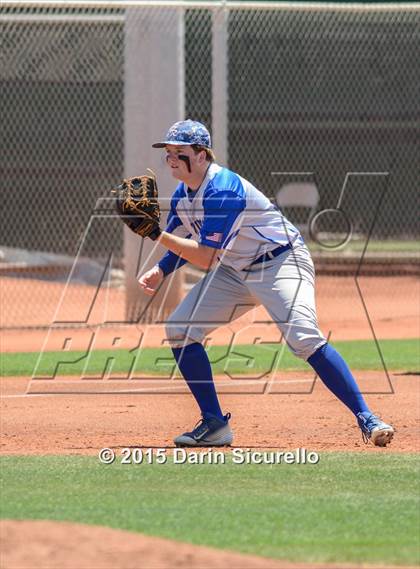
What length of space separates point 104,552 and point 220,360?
750 cm

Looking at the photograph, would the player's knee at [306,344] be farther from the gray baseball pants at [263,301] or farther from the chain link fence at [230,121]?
the chain link fence at [230,121]

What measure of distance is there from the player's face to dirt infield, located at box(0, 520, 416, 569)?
2632mm

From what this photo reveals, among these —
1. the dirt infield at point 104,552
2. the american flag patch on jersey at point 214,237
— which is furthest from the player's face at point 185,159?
the dirt infield at point 104,552

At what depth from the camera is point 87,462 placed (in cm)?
714

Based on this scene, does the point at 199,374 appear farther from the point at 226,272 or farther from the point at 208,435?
the point at 226,272

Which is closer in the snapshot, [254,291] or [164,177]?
[254,291]

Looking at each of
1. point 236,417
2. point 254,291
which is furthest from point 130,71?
point 254,291

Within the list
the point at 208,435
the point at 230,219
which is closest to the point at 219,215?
the point at 230,219

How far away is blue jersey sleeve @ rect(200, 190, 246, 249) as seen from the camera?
7105mm

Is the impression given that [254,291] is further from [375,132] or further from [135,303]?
[375,132]

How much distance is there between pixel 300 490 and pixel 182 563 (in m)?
1.56

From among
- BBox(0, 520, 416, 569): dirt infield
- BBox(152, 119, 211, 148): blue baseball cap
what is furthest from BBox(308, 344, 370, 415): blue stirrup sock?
BBox(0, 520, 416, 569): dirt infield

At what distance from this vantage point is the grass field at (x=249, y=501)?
529 centimetres

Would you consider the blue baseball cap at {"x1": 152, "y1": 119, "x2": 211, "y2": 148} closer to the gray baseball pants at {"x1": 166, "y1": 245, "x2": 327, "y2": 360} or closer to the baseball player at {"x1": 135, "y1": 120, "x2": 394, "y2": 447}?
the baseball player at {"x1": 135, "y1": 120, "x2": 394, "y2": 447}
